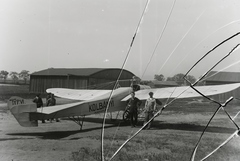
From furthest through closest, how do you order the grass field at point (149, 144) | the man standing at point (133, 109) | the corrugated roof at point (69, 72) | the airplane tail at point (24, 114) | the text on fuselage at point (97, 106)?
the corrugated roof at point (69, 72) < the text on fuselage at point (97, 106) < the man standing at point (133, 109) < the airplane tail at point (24, 114) < the grass field at point (149, 144)

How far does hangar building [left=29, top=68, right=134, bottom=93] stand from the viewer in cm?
2389

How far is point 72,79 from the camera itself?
24.1 m

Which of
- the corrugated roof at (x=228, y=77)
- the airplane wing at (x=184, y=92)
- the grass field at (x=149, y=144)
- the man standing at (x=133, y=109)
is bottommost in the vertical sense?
the grass field at (x=149, y=144)

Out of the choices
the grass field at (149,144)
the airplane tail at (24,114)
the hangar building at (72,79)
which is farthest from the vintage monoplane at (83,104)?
the hangar building at (72,79)

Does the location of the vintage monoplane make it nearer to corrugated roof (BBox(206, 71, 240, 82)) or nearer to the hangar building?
corrugated roof (BBox(206, 71, 240, 82))

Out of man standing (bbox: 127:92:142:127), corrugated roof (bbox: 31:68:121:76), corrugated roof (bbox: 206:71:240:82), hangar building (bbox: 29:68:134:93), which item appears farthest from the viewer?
corrugated roof (bbox: 31:68:121:76)

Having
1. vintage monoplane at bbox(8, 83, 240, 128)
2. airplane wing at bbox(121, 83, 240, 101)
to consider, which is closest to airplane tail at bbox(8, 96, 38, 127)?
vintage monoplane at bbox(8, 83, 240, 128)

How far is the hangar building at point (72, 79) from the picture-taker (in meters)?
23.9

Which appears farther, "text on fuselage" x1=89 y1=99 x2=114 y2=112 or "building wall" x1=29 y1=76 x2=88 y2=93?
"building wall" x1=29 y1=76 x2=88 y2=93

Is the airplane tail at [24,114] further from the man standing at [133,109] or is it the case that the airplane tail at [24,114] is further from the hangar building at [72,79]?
the hangar building at [72,79]

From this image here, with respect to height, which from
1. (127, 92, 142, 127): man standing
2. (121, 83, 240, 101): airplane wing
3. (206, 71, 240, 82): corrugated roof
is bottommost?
(127, 92, 142, 127): man standing

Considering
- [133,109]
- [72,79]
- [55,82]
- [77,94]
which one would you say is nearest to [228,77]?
[133,109]

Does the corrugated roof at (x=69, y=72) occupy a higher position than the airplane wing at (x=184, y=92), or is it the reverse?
the corrugated roof at (x=69, y=72)

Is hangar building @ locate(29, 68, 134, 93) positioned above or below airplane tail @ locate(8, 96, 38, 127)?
above
